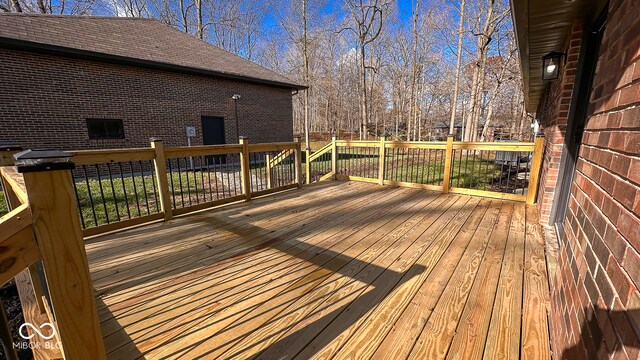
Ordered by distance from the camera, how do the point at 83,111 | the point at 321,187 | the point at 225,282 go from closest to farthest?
the point at 225,282 → the point at 321,187 → the point at 83,111

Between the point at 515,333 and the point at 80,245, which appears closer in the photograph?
the point at 80,245

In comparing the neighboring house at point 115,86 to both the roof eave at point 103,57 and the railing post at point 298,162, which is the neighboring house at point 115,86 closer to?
the roof eave at point 103,57

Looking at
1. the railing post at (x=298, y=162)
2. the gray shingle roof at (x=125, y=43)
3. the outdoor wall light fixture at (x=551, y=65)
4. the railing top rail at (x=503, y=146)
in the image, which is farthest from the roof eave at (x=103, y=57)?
the outdoor wall light fixture at (x=551, y=65)

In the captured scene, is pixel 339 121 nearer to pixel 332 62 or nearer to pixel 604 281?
pixel 332 62

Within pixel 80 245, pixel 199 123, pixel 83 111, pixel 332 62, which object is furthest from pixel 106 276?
pixel 332 62

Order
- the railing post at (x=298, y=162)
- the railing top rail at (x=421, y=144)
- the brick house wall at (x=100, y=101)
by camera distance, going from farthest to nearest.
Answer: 1. the brick house wall at (x=100, y=101)
2. the railing post at (x=298, y=162)
3. the railing top rail at (x=421, y=144)

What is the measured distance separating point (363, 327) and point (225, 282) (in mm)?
1115

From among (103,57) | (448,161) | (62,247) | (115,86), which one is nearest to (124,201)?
(115,86)

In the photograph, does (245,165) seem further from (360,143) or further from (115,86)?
(115,86)

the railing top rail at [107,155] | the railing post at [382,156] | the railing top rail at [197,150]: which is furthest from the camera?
the railing post at [382,156]

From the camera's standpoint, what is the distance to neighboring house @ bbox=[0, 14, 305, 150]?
22.0ft

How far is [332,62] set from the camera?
75.0 ft

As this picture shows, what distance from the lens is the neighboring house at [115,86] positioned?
6.71 m

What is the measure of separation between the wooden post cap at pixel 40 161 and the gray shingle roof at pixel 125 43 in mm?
8822
